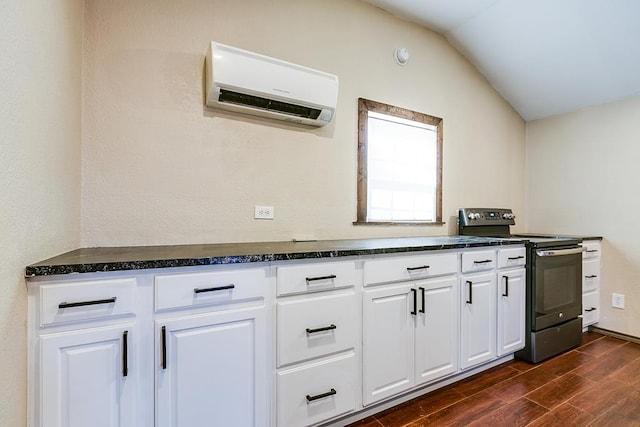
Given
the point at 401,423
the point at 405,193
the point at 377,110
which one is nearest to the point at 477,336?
the point at 401,423

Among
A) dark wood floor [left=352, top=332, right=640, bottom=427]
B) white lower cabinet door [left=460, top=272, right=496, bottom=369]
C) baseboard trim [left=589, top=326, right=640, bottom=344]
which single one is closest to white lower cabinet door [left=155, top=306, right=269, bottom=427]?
A: dark wood floor [left=352, top=332, right=640, bottom=427]

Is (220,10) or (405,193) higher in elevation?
(220,10)

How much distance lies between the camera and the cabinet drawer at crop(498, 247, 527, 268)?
7.71 ft

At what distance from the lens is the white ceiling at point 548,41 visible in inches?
94.7

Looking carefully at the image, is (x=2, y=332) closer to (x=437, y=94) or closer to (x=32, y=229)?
(x=32, y=229)

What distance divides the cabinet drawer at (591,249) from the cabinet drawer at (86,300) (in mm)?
3724

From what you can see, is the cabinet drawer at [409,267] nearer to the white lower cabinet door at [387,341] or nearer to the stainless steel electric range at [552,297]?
the white lower cabinet door at [387,341]

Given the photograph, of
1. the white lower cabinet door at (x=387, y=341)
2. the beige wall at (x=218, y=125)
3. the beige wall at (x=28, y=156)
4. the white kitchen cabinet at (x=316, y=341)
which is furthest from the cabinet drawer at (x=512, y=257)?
the beige wall at (x=28, y=156)

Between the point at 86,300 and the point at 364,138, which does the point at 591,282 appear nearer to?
the point at 364,138

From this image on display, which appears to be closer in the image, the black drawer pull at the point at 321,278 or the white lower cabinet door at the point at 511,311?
the black drawer pull at the point at 321,278

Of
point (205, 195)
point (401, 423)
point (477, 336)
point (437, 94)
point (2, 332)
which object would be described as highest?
point (437, 94)

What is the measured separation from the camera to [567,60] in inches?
109

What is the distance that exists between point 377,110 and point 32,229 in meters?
2.31

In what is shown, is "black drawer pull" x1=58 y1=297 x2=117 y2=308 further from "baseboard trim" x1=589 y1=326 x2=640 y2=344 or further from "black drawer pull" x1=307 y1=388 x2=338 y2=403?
"baseboard trim" x1=589 y1=326 x2=640 y2=344
